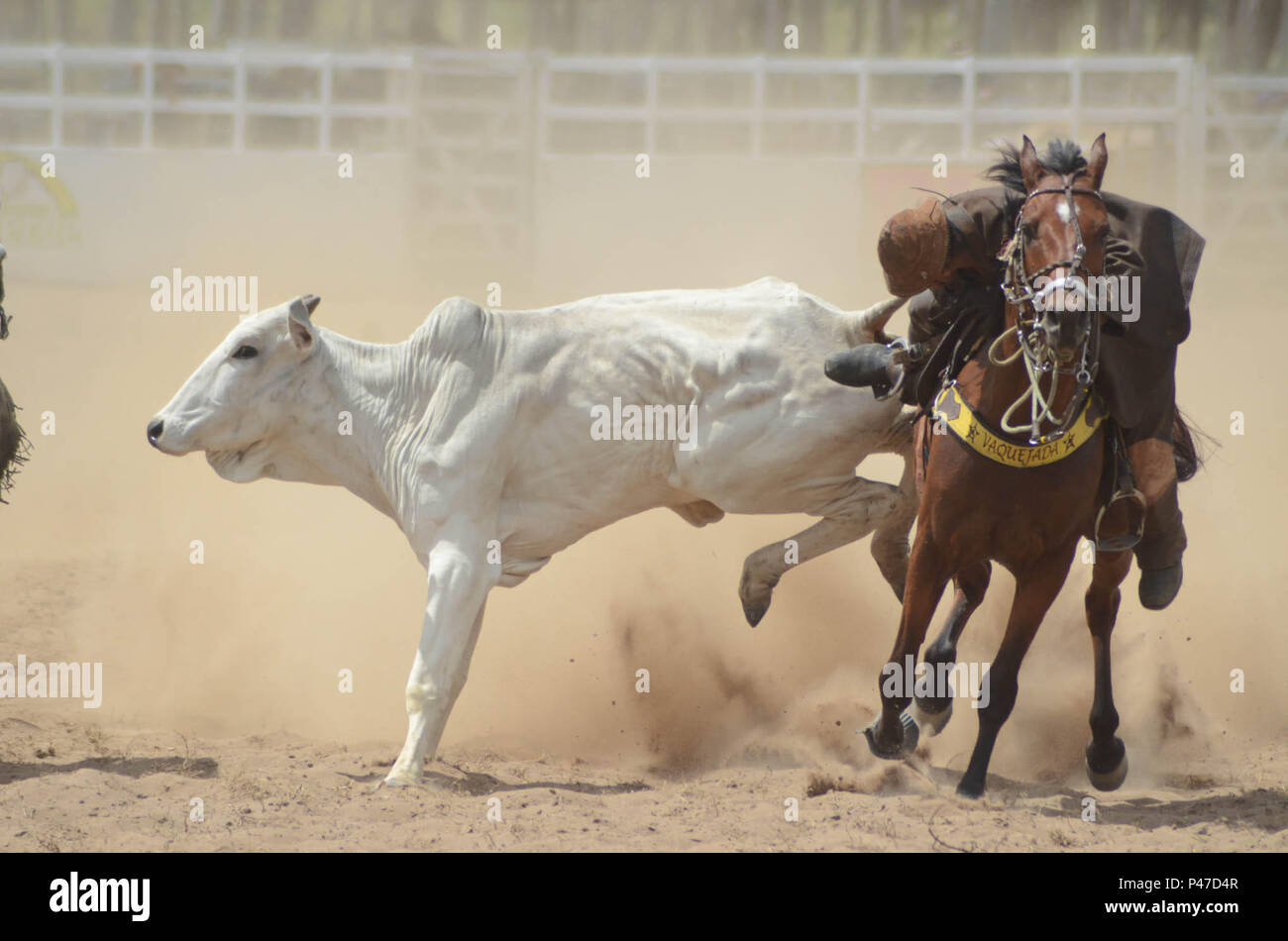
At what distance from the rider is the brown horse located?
0.18 m

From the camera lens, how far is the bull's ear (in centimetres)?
755

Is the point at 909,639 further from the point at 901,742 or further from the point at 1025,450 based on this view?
the point at 1025,450

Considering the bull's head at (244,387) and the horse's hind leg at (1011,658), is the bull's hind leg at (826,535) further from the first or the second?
the bull's head at (244,387)

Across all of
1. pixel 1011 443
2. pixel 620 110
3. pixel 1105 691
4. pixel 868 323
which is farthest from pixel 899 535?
Answer: pixel 620 110

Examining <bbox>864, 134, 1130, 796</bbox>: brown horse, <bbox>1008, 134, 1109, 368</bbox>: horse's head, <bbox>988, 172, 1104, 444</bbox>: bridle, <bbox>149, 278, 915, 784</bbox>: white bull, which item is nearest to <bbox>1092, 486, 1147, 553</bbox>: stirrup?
<bbox>864, 134, 1130, 796</bbox>: brown horse

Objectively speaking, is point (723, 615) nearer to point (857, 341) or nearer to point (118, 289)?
point (857, 341)

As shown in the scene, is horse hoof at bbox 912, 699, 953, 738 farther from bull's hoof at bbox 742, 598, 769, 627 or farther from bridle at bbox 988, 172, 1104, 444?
bridle at bbox 988, 172, 1104, 444

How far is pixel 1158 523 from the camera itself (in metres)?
6.71

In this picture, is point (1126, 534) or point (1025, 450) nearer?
point (1025, 450)

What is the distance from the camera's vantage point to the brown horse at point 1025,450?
18.5 feet

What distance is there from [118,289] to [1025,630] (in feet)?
48.1

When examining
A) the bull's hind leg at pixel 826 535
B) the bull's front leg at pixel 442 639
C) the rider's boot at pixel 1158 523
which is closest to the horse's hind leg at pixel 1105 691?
the rider's boot at pixel 1158 523

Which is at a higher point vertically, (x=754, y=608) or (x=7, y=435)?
(x=7, y=435)

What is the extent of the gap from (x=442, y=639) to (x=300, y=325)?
1.75 meters
